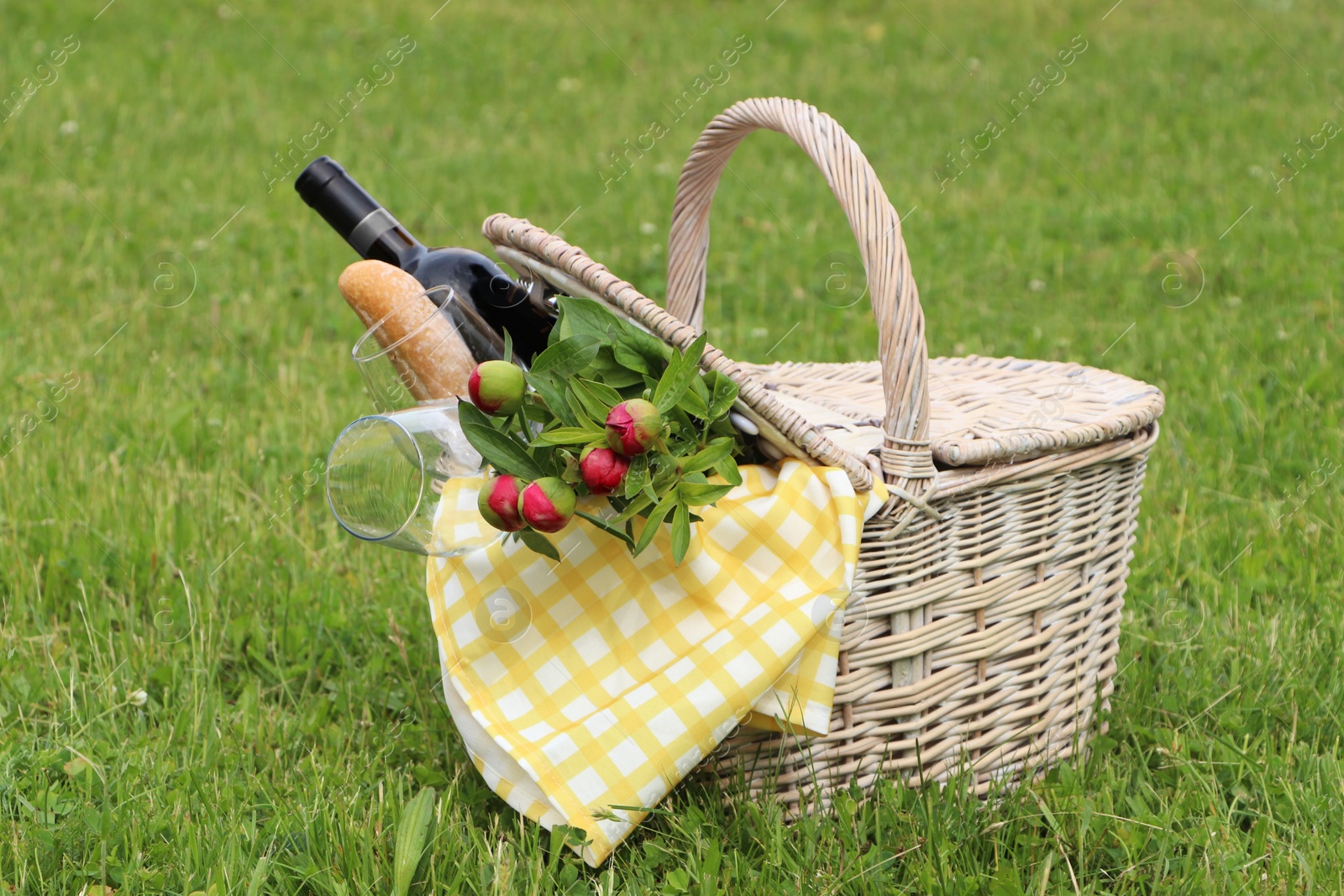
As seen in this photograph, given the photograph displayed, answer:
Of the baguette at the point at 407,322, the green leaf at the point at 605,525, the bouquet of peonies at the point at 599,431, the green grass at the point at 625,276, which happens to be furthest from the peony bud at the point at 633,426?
the green grass at the point at 625,276

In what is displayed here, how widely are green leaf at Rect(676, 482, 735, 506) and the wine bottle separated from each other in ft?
1.58

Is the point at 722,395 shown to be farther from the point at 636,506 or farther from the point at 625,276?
the point at 625,276

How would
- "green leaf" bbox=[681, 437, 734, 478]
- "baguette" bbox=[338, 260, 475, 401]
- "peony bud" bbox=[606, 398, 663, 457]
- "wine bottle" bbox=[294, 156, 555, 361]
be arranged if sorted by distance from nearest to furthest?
"peony bud" bbox=[606, 398, 663, 457]
"green leaf" bbox=[681, 437, 734, 478]
"baguette" bbox=[338, 260, 475, 401]
"wine bottle" bbox=[294, 156, 555, 361]

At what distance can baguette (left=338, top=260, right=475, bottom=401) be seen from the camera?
5.38ft

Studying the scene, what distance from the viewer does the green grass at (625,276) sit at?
1.68m

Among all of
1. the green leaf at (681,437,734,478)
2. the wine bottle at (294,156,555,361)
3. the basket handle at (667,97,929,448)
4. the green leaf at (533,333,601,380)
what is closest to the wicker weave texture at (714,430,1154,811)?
the basket handle at (667,97,929,448)

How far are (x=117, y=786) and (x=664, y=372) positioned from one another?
1.05 meters

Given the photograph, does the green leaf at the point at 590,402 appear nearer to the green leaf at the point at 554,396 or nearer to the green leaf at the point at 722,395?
the green leaf at the point at 554,396

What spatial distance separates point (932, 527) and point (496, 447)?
0.62m

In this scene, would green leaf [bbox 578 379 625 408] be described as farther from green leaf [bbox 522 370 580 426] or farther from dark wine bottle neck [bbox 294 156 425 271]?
dark wine bottle neck [bbox 294 156 425 271]

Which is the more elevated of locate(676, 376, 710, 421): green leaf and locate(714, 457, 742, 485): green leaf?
locate(676, 376, 710, 421): green leaf

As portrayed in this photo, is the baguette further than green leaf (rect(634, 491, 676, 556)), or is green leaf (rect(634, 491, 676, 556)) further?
the baguette

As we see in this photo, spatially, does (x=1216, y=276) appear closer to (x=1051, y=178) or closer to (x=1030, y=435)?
(x=1051, y=178)

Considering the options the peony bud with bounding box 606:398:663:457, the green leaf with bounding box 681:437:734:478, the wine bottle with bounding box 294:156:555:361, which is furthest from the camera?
the wine bottle with bounding box 294:156:555:361
